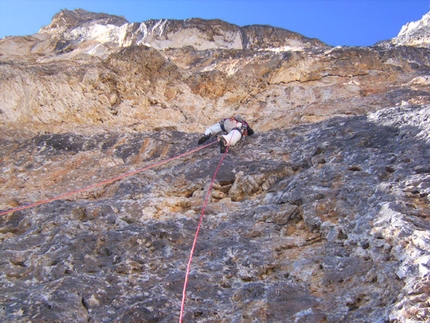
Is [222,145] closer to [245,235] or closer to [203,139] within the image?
[203,139]

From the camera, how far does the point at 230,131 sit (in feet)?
25.8

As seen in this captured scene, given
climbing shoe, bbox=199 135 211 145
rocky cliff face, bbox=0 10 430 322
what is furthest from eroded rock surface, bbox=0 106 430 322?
climbing shoe, bbox=199 135 211 145

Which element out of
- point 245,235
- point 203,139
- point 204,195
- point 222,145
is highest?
point 203,139

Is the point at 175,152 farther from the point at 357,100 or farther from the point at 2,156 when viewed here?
the point at 357,100

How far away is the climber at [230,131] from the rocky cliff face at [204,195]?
0.24m

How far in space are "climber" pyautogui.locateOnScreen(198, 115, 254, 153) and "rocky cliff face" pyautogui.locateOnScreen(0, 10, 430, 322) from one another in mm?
236

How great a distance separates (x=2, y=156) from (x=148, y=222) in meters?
4.21

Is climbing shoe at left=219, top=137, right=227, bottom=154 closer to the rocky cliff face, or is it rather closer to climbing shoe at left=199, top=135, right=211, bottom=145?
the rocky cliff face

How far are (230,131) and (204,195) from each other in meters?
1.97

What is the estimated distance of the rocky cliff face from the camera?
12.8 ft

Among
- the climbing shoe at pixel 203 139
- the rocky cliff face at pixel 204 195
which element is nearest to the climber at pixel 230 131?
the climbing shoe at pixel 203 139

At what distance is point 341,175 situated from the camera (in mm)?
5711

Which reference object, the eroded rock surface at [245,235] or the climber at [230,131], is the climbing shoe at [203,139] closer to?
the climber at [230,131]

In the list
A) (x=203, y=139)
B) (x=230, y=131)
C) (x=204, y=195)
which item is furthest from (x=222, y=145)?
(x=204, y=195)
